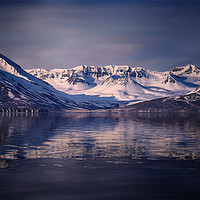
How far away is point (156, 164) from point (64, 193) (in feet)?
50.4

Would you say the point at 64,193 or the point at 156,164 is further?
the point at 156,164

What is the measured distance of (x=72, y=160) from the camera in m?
40.6

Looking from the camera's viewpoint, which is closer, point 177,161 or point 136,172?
point 136,172

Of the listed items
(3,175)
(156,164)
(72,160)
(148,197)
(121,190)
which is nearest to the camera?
(148,197)

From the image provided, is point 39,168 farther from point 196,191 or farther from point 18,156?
point 196,191

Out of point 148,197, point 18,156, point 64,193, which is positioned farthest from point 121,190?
point 18,156

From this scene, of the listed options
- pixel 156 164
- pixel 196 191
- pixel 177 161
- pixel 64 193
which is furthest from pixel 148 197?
pixel 177 161

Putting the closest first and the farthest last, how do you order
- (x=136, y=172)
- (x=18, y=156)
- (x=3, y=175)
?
(x=3, y=175) → (x=136, y=172) → (x=18, y=156)

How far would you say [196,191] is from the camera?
26781mm

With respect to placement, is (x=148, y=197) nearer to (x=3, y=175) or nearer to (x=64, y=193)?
(x=64, y=193)

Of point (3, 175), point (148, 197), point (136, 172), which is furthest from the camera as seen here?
point (136, 172)

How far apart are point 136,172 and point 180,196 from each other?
334 inches

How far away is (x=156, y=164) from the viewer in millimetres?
38094

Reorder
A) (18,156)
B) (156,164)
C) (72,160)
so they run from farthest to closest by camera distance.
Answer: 1. (18,156)
2. (72,160)
3. (156,164)
